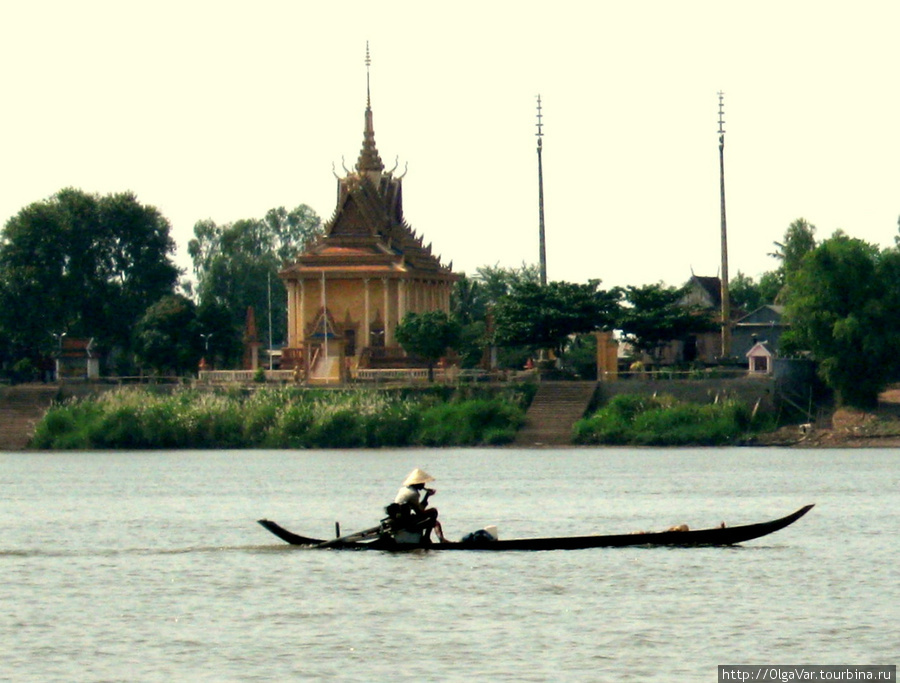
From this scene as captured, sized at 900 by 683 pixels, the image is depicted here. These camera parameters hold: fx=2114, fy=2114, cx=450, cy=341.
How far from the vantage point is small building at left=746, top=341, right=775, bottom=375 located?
82062 millimetres

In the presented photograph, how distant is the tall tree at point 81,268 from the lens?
361ft

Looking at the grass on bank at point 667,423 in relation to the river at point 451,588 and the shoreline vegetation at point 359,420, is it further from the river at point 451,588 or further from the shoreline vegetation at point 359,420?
the river at point 451,588

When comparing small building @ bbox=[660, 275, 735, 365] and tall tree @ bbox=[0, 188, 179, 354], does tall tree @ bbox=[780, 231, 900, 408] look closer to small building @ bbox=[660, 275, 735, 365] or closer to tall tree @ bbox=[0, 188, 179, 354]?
small building @ bbox=[660, 275, 735, 365]

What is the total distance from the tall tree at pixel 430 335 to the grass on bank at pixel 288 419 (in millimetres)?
6935

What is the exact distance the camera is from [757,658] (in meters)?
26.8

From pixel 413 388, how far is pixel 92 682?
59.2 m

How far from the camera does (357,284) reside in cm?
10112

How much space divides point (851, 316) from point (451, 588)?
47714mm

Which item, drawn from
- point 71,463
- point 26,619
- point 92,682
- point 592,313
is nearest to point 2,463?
point 71,463

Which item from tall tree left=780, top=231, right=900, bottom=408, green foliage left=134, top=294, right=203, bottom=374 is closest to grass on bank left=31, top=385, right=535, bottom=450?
green foliage left=134, top=294, right=203, bottom=374

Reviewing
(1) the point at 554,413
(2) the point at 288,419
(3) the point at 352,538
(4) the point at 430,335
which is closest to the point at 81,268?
(4) the point at 430,335

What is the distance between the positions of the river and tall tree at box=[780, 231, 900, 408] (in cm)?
1978

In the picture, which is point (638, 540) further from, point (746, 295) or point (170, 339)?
point (746, 295)

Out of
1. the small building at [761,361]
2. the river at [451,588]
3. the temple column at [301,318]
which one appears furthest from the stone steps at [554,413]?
the river at [451,588]
